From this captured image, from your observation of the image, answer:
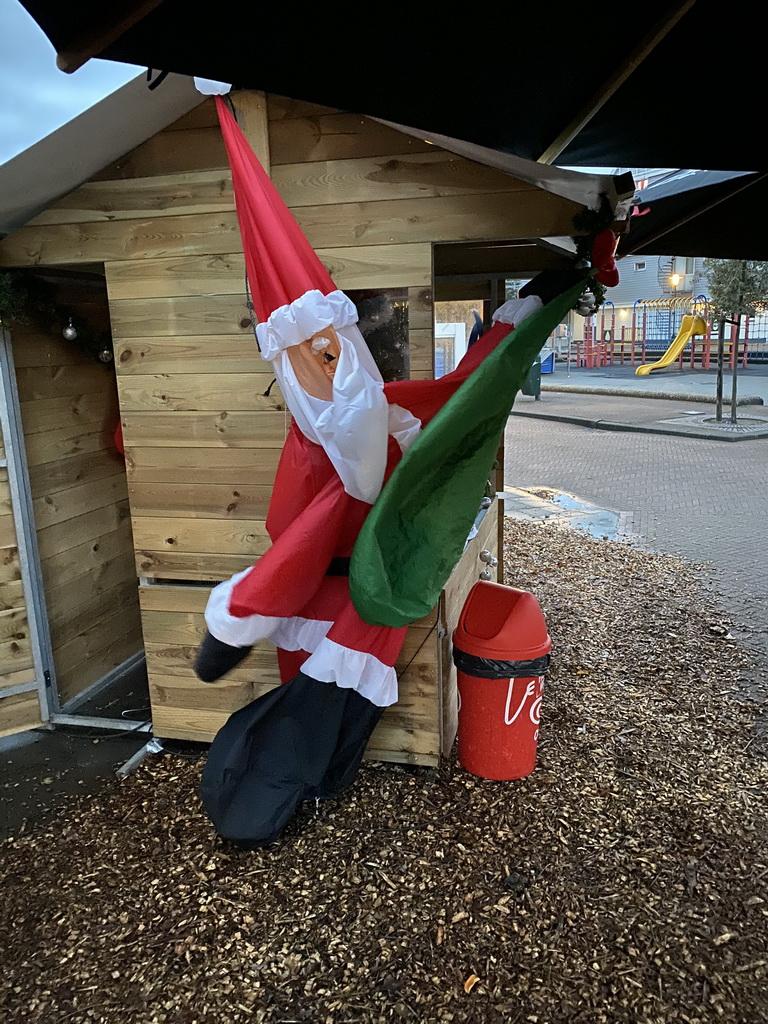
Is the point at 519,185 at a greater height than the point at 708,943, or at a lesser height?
greater

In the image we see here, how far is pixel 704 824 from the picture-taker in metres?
3.24

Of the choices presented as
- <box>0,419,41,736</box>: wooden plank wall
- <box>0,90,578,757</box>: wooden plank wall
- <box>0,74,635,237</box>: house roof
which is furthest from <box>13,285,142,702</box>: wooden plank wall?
<box>0,74,635,237</box>: house roof

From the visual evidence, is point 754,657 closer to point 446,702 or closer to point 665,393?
point 446,702

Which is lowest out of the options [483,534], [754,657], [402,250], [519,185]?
[754,657]

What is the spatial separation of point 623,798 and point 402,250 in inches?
104

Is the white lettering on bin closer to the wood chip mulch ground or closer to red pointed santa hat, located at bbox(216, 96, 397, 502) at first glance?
the wood chip mulch ground

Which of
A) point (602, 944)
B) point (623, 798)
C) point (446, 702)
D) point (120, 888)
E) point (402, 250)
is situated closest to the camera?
point (602, 944)

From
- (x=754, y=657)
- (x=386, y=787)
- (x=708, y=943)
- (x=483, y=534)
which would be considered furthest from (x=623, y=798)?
(x=754, y=657)

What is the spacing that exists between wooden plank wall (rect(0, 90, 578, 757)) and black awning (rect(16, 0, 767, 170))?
0.40 metres

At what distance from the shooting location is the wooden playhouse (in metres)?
3.16

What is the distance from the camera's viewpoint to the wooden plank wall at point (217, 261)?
10.3 ft

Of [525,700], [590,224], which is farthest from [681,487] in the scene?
[590,224]

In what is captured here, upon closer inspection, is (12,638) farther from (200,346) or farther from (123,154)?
(123,154)

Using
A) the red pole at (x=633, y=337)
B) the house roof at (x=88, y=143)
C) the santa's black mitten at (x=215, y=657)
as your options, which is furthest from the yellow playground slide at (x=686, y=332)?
the santa's black mitten at (x=215, y=657)
